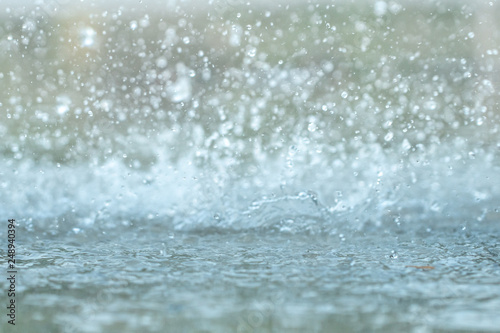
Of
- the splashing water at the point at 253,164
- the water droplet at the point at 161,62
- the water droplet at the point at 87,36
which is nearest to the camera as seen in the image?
the splashing water at the point at 253,164

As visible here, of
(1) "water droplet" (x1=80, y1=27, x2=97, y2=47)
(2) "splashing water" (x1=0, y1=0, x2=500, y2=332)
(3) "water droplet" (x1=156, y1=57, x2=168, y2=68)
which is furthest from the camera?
(1) "water droplet" (x1=80, y1=27, x2=97, y2=47)

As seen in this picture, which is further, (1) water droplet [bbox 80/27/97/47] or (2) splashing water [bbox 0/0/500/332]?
(1) water droplet [bbox 80/27/97/47]

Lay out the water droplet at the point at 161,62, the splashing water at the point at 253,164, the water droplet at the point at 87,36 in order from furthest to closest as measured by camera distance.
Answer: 1. the water droplet at the point at 87,36
2. the water droplet at the point at 161,62
3. the splashing water at the point at 253,164

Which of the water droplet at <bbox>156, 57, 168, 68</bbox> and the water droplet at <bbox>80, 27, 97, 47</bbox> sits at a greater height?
the water droplet at <bbox>80, 27, 97, 47</bbox>

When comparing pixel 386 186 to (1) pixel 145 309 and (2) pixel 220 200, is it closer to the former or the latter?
(2) pixel 220 200

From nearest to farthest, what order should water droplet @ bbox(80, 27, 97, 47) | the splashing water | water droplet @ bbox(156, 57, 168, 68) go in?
the splashing water, water droplet @ bbox(156, 57, 168, 68), water droplet @ bbox(80, 27, 97, 47)

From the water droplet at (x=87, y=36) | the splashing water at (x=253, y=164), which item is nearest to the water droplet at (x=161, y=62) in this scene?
the splashing water at (x=253, y=164)

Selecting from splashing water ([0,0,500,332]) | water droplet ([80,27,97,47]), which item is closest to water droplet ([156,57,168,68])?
splashing water ([0,0,500,332])

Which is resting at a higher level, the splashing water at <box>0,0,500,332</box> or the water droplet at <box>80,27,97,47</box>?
the water droplet at <box>80,27,97,47</box>

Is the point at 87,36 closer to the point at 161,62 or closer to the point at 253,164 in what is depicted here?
the point at 161,62

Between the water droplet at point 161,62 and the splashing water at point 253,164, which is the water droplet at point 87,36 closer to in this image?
the splashing water at point 253,164

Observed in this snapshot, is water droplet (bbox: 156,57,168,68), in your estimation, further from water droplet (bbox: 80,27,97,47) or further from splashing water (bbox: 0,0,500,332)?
water droplet (bbox: 80,27,97,47)

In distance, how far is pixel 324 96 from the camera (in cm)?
721

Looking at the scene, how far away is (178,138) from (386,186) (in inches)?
84.8
